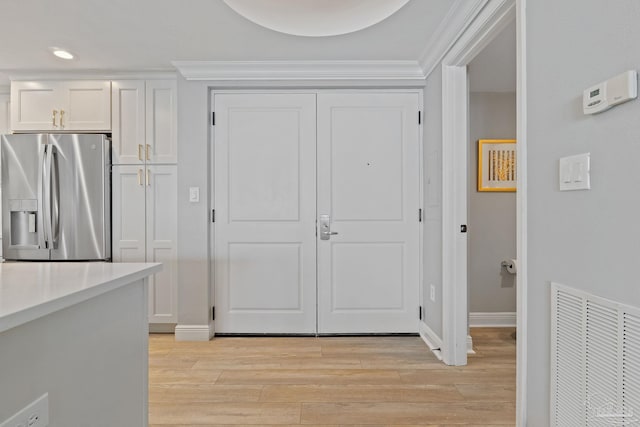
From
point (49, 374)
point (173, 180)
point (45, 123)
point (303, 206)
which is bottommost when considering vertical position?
point (49, 374)

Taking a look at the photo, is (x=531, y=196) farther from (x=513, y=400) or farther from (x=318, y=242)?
(x=318, y=242)

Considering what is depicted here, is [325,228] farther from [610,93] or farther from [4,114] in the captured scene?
[4,114]

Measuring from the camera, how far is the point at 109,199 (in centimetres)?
329

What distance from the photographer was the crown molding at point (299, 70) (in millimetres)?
3064

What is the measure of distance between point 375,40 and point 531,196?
1699mm

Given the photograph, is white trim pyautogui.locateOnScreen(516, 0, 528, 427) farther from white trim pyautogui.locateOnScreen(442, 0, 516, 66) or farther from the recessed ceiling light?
the recessed ceiling light

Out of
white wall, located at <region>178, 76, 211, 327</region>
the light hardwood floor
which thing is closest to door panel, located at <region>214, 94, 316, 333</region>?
white wall, located at <region>178, 76, 211, 327</region>

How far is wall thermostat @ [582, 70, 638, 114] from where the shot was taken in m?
1.03

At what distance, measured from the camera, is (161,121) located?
332 centimetres

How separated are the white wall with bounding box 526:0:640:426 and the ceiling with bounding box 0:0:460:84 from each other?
1.00 metres

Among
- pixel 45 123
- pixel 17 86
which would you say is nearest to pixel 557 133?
pixel 45 123

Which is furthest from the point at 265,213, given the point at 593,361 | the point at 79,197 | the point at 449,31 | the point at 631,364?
the point at 631,364

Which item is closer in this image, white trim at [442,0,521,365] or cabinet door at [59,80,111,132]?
white trim at [442,0,521,365]

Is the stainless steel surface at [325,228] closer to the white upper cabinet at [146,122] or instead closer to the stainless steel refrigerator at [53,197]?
the white upper cabinet at [146,122]
